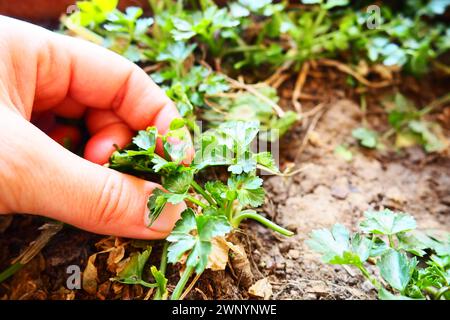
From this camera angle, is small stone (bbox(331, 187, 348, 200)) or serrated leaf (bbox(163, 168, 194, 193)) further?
small stone (bbox(331, 187, 348, 200))

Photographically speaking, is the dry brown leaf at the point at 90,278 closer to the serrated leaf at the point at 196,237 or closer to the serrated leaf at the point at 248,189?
the serrated leaf at the point at 196,237

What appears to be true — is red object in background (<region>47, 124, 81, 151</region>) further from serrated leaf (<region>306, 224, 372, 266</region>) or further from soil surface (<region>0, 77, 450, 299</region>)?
serrated leaf (<region>306, 224, 372, 266</region>)

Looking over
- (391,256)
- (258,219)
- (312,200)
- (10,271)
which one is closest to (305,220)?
(312,200)

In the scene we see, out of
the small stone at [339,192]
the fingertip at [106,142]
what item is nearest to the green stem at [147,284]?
the fingertip at [106,142]

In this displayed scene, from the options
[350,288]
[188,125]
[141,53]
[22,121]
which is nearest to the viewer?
[22,121]

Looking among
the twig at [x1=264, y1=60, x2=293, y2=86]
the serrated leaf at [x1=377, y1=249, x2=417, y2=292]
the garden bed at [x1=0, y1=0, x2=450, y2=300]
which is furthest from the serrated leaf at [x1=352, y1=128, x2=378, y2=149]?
the serrated leaf at [x1=377, y1=249, x2=417, y2=292]
